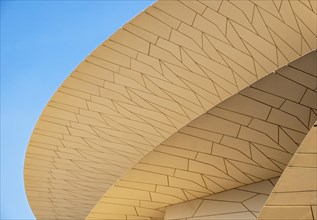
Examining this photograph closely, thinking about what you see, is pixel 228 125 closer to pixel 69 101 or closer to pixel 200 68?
pixel 200 68

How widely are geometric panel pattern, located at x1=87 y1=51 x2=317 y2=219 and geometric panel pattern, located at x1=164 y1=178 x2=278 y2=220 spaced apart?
253 millimetres

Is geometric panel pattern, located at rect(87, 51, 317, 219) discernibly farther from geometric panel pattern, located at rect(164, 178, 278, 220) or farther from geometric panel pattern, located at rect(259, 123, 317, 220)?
geometric panel pattern, located at rect(259, 123, 317, 220)

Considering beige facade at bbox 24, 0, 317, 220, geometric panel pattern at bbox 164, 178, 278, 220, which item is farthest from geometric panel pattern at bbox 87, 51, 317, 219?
geometric panel pattern at bbox 164, 178, 278, 220

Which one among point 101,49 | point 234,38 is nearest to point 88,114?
point 101,49

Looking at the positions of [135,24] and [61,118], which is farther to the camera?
[61,118]

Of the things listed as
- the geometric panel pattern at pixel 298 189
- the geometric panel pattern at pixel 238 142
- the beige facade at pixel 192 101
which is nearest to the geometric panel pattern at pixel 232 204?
the beige facade at pixel 192 101

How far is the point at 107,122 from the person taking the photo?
12633 millimetres

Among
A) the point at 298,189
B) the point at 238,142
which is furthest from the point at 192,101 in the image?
the point at 298,189

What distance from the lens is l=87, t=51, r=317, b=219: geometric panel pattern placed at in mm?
10555

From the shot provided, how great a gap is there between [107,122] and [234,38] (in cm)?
493

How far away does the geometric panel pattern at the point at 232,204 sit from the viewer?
12.2 m

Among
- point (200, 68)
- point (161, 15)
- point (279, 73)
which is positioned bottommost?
point (279, 73)

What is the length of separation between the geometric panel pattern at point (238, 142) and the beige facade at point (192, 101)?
1.1 inches

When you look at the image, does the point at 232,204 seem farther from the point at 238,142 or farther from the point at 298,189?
the point at 298,189
